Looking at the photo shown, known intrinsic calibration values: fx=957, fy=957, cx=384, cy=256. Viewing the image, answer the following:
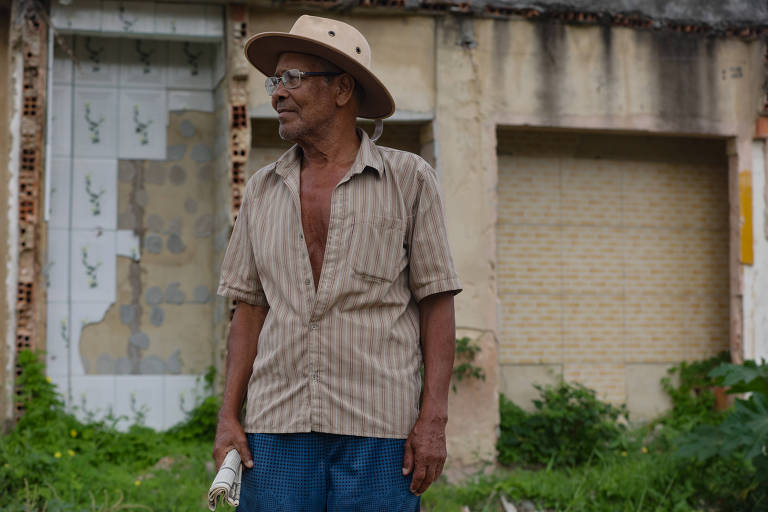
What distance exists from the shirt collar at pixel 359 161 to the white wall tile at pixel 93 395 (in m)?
5.30

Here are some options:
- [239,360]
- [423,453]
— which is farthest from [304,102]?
[423,453]

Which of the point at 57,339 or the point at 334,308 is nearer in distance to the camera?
the point at 334,308

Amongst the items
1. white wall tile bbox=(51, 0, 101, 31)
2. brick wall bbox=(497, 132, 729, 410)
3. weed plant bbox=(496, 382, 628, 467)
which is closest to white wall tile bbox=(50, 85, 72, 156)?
white wall tile bbox=(51, 0, 101, 31)

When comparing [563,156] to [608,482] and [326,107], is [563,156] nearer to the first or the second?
[608,482]

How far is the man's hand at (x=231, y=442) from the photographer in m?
2.79

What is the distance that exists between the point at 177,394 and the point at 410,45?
3.45m

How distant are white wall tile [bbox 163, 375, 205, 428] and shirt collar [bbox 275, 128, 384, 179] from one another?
522cm

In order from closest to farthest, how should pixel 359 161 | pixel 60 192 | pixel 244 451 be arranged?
pixel 244 451 → pixel 359 161 → pixel 60 192

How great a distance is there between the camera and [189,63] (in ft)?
26.5

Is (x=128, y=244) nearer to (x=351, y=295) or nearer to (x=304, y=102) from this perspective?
(x=304, y=102)

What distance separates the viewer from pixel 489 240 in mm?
7793

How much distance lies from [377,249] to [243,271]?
0.45 m

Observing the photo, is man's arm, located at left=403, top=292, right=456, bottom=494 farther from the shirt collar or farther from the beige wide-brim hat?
the beige wide-brim hat

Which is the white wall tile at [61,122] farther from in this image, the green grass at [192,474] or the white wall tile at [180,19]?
the green grass at [192,474]
